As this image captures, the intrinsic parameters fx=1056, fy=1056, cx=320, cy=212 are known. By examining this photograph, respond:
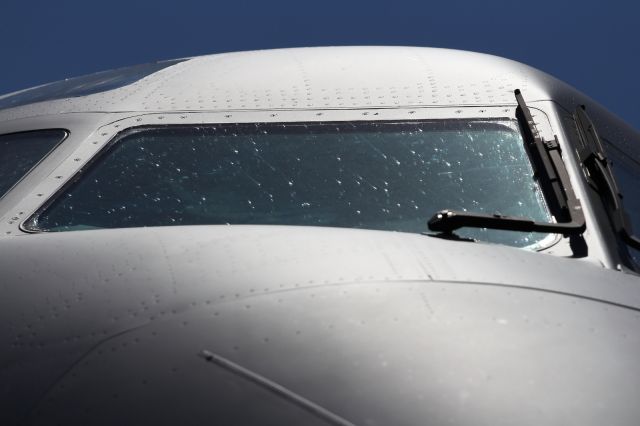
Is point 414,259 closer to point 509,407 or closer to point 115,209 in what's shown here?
point 509,407

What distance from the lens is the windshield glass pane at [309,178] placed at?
15.4 feet

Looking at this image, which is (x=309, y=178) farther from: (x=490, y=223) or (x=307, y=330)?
(x=307, y=330)

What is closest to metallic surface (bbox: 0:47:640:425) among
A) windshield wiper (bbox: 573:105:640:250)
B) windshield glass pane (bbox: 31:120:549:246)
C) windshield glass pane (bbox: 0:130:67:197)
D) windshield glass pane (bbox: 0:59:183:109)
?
windshield wiper (bbox: 573:105:640:250)

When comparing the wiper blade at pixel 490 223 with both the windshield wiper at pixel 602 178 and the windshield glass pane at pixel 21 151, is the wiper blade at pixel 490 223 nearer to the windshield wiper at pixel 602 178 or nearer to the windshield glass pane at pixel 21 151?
the windshield wiper at pixel 602 178

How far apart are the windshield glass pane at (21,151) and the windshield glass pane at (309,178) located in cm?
32

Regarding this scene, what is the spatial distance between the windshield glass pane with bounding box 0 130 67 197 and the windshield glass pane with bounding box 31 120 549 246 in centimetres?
32

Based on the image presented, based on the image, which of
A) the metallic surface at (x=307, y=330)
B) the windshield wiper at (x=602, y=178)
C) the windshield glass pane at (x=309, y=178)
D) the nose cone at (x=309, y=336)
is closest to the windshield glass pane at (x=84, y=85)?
the windshield glass pane at (x=309, y=178)

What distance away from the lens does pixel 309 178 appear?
16.3 ft

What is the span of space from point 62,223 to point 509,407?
2.32 metres

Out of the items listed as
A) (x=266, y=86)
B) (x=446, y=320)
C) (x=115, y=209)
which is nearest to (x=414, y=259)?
(x=446, y=320)

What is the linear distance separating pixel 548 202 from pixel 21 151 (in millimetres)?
2615

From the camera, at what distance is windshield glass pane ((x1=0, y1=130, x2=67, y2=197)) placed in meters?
4.97

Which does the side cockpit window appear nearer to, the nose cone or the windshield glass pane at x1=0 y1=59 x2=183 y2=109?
the nose cone

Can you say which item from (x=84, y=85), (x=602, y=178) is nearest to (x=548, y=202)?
(x=602, y=178)
